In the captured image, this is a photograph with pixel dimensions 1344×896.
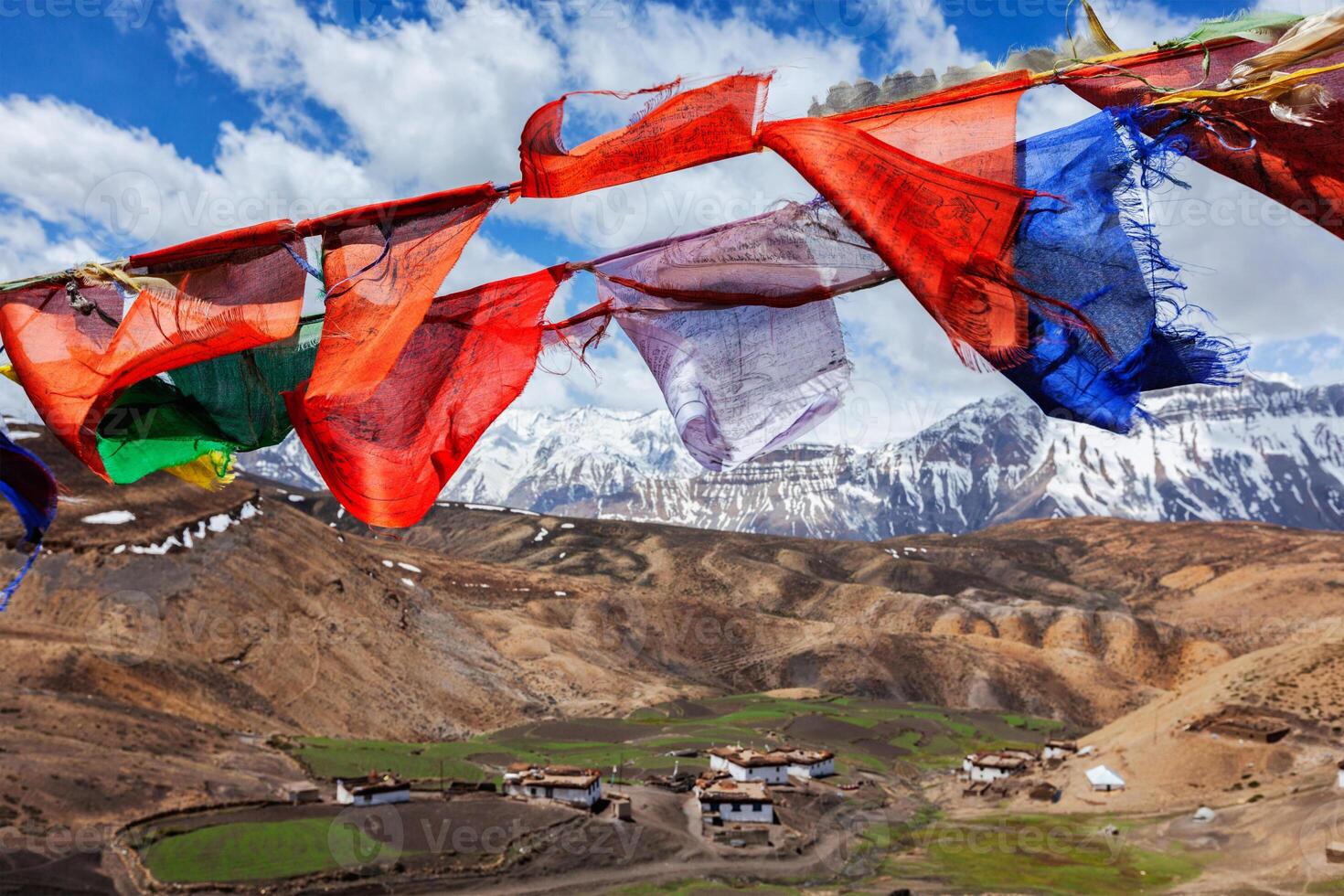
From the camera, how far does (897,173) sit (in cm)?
384

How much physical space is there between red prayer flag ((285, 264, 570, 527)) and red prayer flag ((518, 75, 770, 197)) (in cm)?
87

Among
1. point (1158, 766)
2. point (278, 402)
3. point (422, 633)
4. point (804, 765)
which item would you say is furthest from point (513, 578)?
point (278, 402)

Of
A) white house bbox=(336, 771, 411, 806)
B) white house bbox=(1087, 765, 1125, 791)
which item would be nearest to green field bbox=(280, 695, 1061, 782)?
white house bbox=(336, 771, 411, 806)

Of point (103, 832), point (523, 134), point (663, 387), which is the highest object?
point (523, 134)

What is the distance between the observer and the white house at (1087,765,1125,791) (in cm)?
4534

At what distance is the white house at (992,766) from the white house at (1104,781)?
175 inches

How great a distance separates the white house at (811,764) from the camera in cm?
4788

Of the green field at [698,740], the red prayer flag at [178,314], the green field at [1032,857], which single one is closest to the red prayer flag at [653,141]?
the red prayer flag at [178,314]

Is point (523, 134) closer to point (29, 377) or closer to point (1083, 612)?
point (29, 377)

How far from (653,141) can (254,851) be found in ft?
104

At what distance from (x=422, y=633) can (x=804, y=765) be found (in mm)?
32415

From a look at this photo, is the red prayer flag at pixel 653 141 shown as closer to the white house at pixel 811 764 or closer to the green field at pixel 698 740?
the green field at pixel 698 740

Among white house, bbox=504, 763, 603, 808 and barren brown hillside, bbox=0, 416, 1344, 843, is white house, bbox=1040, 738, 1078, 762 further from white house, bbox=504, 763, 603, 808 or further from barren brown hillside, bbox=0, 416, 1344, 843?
barren brown hillside, bbox=0, 416, 1344, 843

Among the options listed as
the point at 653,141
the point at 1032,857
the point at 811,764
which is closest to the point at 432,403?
the point at 653,141
